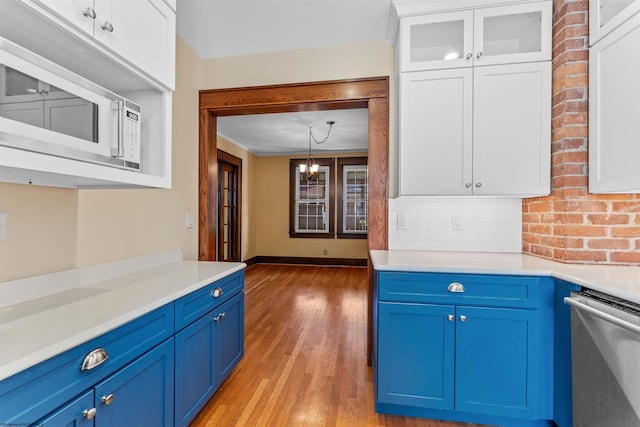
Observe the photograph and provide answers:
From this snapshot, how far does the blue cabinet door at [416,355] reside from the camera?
5.42 ft

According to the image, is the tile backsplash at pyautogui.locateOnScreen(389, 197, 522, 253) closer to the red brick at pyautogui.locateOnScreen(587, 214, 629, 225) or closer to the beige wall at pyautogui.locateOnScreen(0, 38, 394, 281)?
the red brick at pyautogui.locateOnScreen(587, 214, 629, 225)

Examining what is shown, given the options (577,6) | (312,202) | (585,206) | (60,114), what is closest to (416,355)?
(585,206)

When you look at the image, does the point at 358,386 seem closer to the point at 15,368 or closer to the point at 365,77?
the point at 15,368

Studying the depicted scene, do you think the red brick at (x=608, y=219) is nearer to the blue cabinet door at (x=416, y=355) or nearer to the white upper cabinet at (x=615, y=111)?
the white upper cabinet at (x=615, y=111)

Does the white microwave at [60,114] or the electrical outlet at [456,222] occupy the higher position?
the white microwave at [60,114]

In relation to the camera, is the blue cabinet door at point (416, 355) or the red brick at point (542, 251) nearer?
the blue cabinet door at point (416, 355)

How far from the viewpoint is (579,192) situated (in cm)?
179

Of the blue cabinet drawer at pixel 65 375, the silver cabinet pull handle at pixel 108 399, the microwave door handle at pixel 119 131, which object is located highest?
the microwave door handle at pixel 119 131

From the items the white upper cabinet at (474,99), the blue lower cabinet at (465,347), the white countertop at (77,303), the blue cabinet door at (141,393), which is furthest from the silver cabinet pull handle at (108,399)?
the white upper cabinet at (474,99)

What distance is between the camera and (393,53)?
7.67ft

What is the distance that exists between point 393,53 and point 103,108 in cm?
205

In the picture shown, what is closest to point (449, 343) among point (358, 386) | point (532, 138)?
point (358, 386)

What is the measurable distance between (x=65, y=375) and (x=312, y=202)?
5.77 meters

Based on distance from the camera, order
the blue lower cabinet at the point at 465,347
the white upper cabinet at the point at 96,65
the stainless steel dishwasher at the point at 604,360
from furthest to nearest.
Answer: the blue lower cabinet at the point at 465,347
the stainless steel dishwasher at the point at 604,360
the white upper cabinet at the point at 96,65
